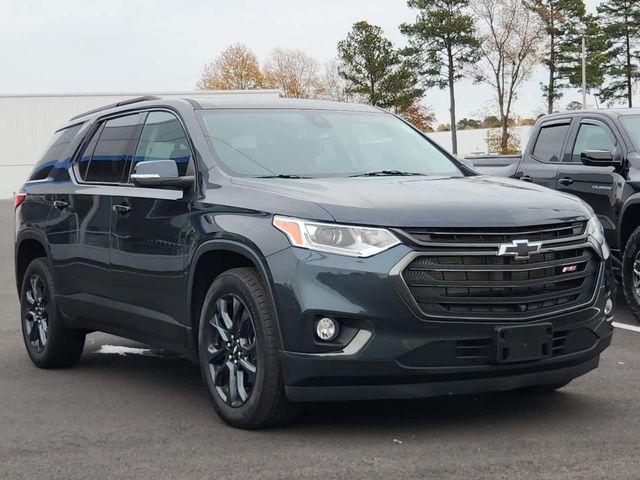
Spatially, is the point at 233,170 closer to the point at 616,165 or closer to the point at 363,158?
the point at 363,158

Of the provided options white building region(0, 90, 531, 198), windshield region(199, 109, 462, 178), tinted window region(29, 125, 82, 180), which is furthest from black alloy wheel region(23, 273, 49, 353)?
white building region(0, 90, 531, 198)

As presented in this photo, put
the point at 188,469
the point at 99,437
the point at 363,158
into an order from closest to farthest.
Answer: the point at 188,469, the point at 99,437, the point at 363,158

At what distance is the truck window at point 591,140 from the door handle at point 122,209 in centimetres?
474

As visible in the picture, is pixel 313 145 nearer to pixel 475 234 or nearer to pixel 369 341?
pixel 475 234

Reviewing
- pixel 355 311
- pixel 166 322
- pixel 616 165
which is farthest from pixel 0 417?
pixel 616 165

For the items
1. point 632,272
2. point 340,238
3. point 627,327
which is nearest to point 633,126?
point 632,272

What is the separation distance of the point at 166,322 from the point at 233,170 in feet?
3.07

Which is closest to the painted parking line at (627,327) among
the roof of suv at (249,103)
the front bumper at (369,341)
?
the roof of suv at (249,103)

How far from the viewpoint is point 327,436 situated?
17.2ft

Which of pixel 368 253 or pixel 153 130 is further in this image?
pixel 153 130

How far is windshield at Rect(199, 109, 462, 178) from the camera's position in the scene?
598cm

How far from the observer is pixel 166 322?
6.04 meters

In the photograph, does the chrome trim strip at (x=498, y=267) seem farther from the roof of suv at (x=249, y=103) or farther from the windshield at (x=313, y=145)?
the roof of suv at (x=249, y=103)

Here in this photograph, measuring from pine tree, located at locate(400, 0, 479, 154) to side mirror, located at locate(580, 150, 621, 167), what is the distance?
71.7 meters
